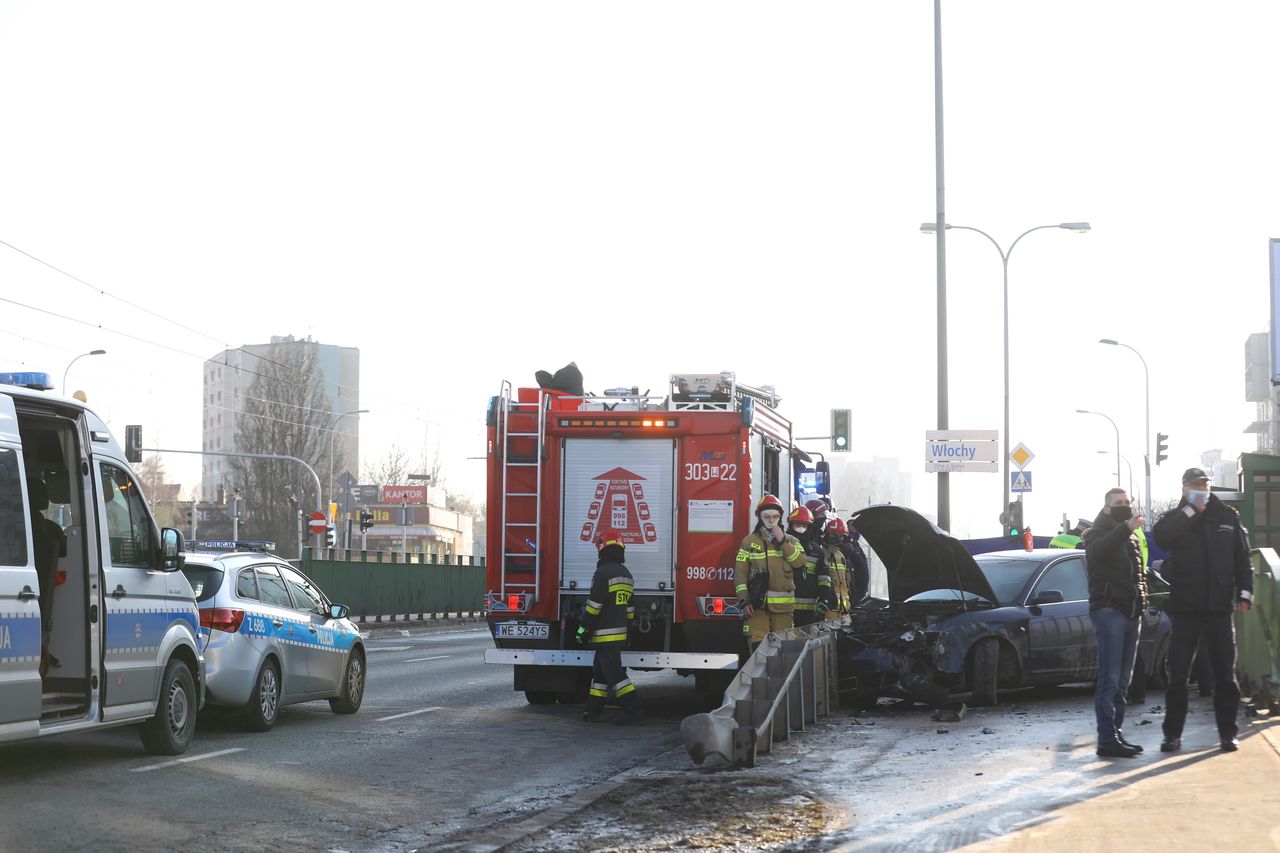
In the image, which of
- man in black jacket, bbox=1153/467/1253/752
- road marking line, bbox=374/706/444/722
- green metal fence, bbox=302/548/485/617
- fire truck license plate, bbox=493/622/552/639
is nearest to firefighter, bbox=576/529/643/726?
fire truck license plate, bbox=493/622/552/639

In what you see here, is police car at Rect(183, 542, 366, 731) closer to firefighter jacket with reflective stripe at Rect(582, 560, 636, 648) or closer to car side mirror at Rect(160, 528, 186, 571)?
car side mirror at Rect(160, 528, 186, 571)

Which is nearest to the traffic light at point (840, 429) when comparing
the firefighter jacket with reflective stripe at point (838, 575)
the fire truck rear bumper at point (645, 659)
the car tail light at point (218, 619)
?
the firefighter jacket with reflective stripe at point (838, 575)

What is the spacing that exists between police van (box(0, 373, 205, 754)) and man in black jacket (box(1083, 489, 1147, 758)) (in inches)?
257

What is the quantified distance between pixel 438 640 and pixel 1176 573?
23.3 m

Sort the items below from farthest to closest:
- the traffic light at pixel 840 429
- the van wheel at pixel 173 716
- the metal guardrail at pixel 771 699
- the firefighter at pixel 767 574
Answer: the traffic light at pixel 840 429 < the firefighter at pixel 767 574 < the van wheel at pixel 173 716 < the metal guardrail at pixel 771 699

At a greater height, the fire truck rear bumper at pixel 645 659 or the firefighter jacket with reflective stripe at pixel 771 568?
the firefighter jacket with reflective stripe at pixel 771 568

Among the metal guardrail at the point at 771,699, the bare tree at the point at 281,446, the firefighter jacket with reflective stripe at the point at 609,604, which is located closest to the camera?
the metal guardrail at the point at 771,699

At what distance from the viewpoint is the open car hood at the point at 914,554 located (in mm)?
14438

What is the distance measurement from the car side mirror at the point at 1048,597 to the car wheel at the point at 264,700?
6991 millimetres

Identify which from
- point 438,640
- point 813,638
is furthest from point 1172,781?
point 438,640

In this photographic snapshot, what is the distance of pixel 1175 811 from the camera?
7.77 meters

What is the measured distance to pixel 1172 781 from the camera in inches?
347

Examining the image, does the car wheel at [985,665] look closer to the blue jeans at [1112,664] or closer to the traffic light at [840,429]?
the blue jeans at [1112,664]

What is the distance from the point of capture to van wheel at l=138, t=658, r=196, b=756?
11.1 meters
